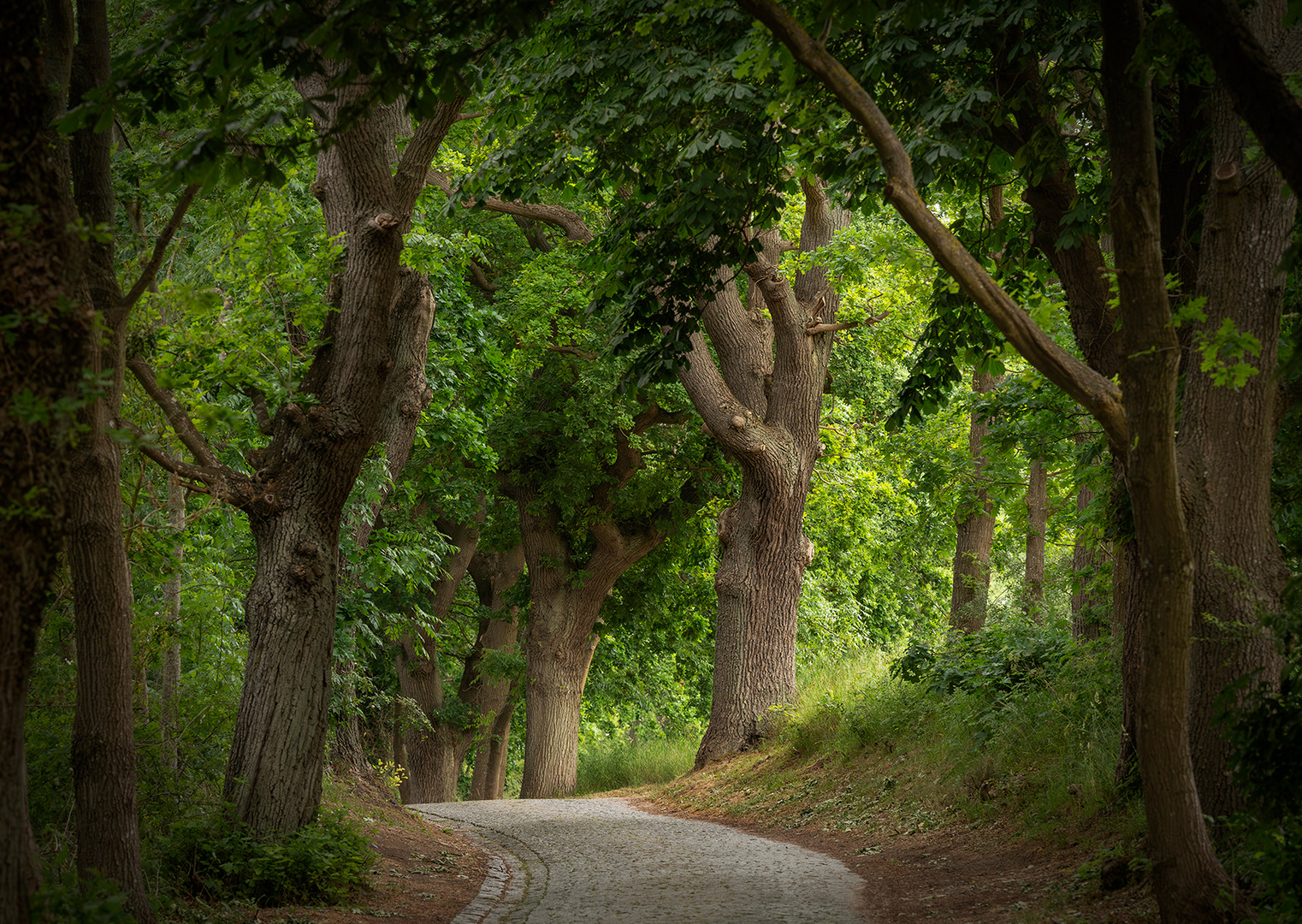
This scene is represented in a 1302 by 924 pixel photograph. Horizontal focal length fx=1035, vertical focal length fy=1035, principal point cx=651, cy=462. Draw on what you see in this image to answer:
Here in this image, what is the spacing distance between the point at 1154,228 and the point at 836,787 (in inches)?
340

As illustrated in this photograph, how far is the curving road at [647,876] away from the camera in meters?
6.91

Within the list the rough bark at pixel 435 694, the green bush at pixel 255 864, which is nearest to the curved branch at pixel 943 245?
the green bush at pixel 255 864

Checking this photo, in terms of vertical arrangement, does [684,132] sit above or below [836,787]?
above

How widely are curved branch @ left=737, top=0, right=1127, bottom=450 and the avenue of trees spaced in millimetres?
22

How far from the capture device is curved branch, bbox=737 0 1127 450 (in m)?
4.96

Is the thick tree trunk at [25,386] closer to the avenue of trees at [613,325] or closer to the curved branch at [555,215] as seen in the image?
the avenue of trees at [613,325]

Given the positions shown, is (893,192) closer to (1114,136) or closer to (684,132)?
(1114,136)

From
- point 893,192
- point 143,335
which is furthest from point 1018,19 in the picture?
point 143,335

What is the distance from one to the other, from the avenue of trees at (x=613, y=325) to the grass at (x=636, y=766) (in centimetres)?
265

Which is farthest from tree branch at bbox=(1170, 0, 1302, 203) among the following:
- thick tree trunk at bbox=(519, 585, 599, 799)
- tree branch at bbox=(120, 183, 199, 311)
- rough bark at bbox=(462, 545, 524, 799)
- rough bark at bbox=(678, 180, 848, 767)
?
rough bark at bbox=(462, 545, 524, 799)

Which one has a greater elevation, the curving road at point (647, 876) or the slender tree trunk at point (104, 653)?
the slender tree trunk at point (104, 653)

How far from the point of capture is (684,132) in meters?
8.37

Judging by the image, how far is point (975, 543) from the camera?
1627 centimetres

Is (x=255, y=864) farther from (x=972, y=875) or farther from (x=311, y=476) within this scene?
(x=972, y=875)
